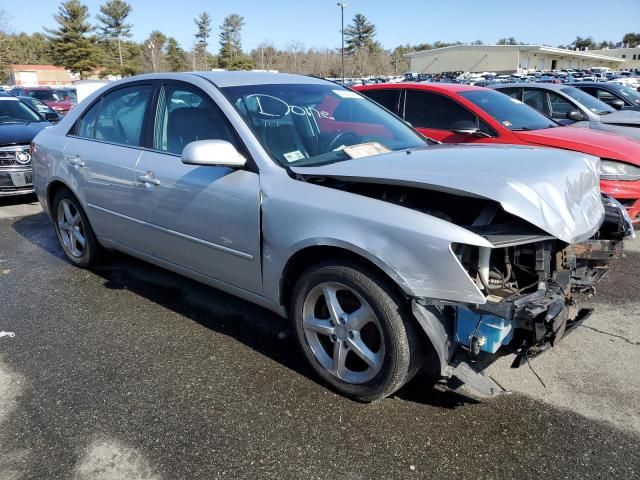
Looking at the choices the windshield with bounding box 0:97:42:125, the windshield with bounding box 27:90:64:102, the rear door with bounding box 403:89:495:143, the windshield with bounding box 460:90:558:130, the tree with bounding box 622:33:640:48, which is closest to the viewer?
the rear door with bounding box 403:89:495:143

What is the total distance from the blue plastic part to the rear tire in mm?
3427

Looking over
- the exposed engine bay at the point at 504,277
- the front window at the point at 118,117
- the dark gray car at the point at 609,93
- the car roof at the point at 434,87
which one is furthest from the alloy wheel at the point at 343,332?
the dark gray car at the point at 609,93

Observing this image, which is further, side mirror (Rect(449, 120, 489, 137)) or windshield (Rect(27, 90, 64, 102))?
windshield (Rect(27, 90, 64, 102))

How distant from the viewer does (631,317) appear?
12.1 ft

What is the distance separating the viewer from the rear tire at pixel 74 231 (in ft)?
14.8

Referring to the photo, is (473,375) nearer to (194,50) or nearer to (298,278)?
(298,278)

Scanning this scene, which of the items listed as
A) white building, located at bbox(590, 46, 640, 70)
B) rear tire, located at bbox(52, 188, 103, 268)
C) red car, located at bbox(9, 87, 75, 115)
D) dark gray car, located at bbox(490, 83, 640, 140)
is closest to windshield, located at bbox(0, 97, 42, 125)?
rear tire, located at bbox(52, 188, 103, 268)

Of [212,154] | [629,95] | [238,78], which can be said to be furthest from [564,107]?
[212,154]

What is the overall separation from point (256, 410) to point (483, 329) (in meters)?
1.23

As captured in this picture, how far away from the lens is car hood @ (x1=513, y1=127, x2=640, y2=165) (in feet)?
17.0

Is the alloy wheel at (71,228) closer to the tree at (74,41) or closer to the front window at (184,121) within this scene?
the front window at (184,121)

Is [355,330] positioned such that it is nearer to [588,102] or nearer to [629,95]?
[588,102]

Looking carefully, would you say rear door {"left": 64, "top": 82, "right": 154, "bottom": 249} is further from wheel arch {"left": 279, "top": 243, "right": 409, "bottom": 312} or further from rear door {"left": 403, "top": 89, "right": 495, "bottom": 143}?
rear door {"left": 403, "top": 89, "right": 495, "bottom": 143}

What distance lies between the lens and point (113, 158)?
3877 mm
